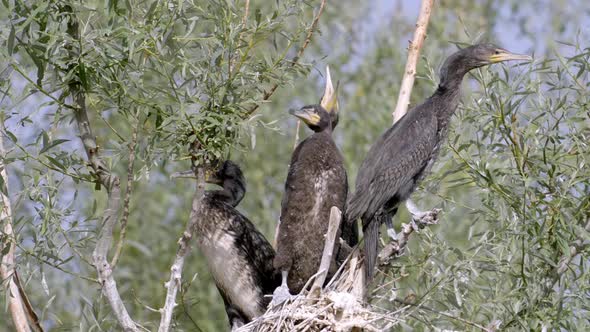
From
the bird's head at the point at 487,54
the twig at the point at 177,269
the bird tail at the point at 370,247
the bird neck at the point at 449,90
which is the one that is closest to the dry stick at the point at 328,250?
the bird tail at the point at 370,247

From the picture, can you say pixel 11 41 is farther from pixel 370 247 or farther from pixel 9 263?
pixel 370 247

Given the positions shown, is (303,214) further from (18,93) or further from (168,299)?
(18,93)

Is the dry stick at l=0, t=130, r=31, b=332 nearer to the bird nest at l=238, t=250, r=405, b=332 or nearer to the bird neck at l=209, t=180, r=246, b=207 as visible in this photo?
the bird nest at l=238, t=250, r=405, b=332

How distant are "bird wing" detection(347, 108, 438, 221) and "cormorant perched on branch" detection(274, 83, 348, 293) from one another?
333 mm

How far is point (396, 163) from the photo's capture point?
500 centimetres

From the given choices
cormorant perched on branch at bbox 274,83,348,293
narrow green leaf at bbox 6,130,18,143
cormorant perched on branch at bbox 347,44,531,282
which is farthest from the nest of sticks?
narrow green leaf at bbox 6,130,18,143

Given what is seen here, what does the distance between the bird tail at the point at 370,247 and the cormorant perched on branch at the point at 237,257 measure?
3.07 feet

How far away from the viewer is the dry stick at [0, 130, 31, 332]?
4.30 metres

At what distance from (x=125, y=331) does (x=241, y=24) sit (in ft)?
4.29

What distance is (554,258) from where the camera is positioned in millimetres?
4711

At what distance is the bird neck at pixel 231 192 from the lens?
584 centimetres

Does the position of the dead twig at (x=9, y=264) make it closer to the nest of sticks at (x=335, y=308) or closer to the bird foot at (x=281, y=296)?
the nest of sticks at (x=335, y=308)

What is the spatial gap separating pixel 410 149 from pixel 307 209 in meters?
0.68

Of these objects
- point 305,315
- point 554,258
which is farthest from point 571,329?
point 305,315
